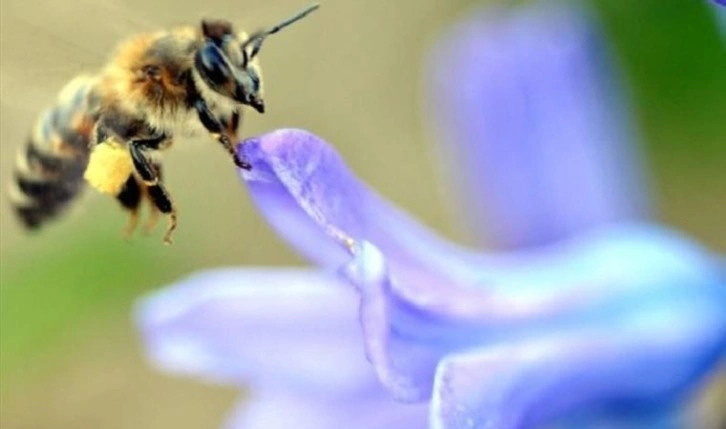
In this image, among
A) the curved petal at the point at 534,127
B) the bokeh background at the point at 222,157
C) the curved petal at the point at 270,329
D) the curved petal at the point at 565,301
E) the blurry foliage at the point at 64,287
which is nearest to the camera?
the curved petal at the point at 565,301

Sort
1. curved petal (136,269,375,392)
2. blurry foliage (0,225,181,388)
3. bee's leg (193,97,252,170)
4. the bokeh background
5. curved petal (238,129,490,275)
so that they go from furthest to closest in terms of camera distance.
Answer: blurry foliage (0,225,181,388) < the bokeh background < curved petal (136,269,375,392) < bee's leg (193,97,252,170) < curved petal (238,129,490,275)

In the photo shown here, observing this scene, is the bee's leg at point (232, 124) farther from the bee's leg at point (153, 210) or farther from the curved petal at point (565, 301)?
the curved petal at point (565, 301)

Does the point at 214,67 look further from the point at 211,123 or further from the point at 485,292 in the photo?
the point at 485,292

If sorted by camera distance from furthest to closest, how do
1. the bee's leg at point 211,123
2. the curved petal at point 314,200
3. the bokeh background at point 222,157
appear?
1. the bokeh background at point 222,157
2. the bee's leg at point 211,123
3. the curved petal at point 314,200

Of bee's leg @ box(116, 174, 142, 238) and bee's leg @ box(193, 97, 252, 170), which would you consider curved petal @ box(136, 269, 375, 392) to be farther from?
bee's leg @ box(193, 97, 252, 170)

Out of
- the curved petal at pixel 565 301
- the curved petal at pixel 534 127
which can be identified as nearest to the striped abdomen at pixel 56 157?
the curved petal at pixel 565 301

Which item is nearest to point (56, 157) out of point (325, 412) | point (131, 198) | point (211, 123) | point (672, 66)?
point (131, 198)

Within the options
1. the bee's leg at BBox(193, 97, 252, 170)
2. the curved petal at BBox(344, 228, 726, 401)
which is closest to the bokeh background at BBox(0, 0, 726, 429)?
the bee's leg at BBox(193, 97, 252, 170)
